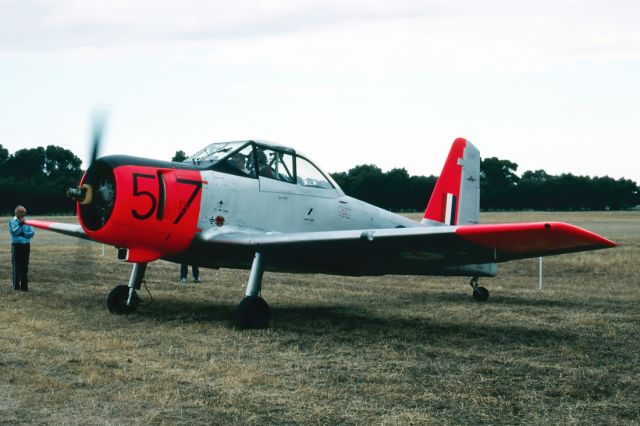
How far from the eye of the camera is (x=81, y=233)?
11.2 metres

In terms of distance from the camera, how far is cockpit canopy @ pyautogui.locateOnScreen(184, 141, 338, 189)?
30.8 ft

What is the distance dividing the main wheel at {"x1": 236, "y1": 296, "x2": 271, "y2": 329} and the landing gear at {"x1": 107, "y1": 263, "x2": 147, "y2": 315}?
2029 mm

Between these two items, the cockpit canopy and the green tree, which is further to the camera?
the green tree

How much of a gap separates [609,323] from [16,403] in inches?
292

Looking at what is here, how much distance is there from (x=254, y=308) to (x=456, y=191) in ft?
16.9

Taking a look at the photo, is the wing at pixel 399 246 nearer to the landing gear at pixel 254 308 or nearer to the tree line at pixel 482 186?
the landing gear at pixel 254 308

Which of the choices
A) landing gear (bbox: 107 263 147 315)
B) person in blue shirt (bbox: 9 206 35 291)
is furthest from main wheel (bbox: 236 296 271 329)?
person in blue shirt (bbox: 9 206 35 291)

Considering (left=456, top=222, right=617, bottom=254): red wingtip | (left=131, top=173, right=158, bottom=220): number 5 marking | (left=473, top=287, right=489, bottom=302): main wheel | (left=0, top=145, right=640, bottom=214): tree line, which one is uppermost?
(left=0, top=145, right=640, bottom=214): tree line

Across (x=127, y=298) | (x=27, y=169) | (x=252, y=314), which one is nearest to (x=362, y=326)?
(x=252, y=314)

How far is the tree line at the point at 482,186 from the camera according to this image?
6431 cm

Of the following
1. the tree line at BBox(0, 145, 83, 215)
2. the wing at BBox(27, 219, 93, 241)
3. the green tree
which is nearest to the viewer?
the wing at BBox(27, 219, 93, 241)

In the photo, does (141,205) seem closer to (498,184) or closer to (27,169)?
(27,169)

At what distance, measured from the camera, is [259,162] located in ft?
31.7

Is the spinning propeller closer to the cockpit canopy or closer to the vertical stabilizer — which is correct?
the cockpit canopy
